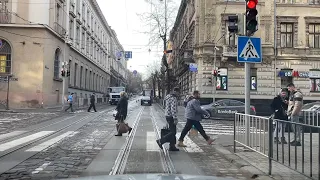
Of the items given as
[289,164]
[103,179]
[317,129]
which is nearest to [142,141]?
[289,164]

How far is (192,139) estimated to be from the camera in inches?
522

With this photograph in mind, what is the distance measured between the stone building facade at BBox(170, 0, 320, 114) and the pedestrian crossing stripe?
84.7 ft

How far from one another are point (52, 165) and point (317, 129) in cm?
535

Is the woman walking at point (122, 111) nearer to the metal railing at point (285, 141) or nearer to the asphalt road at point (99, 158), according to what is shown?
the asphalt road at point (99, 158)

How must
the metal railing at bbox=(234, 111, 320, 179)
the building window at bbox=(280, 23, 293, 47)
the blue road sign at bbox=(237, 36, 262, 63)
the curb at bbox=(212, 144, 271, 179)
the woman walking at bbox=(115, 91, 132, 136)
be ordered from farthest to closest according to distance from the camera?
1. the building window at bbox=(280, 23, 293, 47)
2. the woman walking at bbox=(115, 91, 132, 136)
3. the blue road sign at bbox=(237, 36, 262, 63)
4. the curb at bbox=(212, 144, 271, 179)
5. the metal railing at bbox=(234, 111, 320, 179)

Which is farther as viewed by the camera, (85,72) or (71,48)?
(85,72)

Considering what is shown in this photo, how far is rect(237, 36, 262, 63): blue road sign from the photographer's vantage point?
9531 millimetres

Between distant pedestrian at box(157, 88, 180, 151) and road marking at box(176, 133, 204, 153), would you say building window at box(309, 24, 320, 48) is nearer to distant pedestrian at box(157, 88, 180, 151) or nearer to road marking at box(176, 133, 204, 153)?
road marking at box(176, 133, 204, 153)

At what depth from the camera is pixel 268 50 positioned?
35375 millimetres

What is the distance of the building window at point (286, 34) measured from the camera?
35.8 metres

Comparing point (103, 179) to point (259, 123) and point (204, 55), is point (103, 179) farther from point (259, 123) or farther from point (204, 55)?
point (204, 55)

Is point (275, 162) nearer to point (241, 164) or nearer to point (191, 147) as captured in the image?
point (241, 164)

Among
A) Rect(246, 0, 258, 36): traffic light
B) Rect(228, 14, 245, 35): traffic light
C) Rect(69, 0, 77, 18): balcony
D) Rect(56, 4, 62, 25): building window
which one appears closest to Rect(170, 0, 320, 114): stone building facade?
Rect(56, 4, 62, 25): building window

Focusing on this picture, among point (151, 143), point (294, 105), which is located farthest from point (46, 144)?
point (294, 105)
